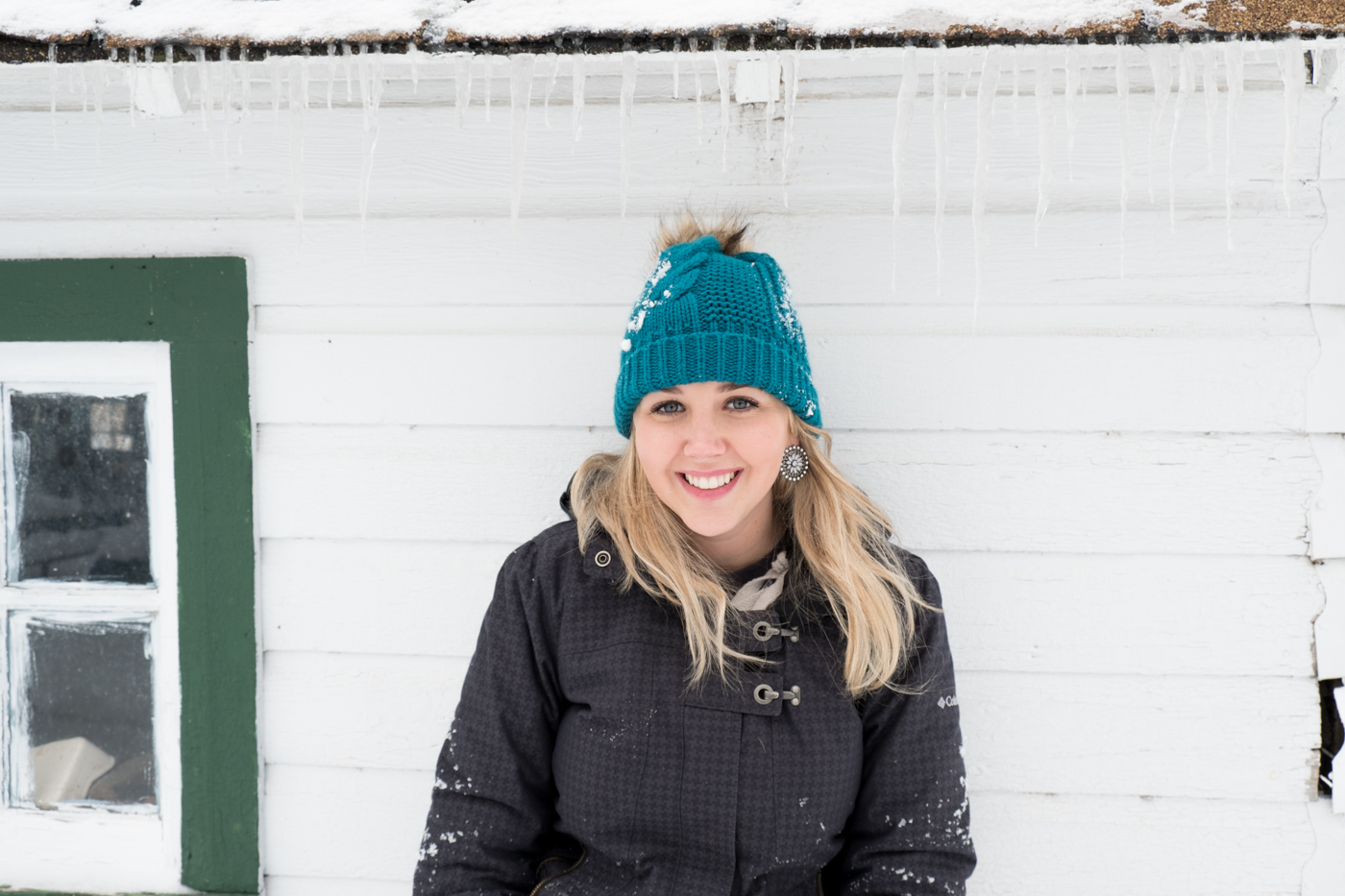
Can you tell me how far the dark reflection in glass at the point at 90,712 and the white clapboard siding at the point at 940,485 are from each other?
1.80 ft

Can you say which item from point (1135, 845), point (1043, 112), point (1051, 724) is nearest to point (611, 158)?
point (1043, 112)

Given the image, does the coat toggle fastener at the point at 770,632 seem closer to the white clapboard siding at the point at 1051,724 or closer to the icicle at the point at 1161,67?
the white clapboard siding at the point at 1051,724

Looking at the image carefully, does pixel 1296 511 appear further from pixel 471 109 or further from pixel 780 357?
pixel 471 109

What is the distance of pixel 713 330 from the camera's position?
1.59 metres

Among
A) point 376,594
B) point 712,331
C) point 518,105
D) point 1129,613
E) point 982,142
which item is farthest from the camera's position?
point 376,594

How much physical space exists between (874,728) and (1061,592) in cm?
64

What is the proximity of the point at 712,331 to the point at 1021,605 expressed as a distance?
1.04m

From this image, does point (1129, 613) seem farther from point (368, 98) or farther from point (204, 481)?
Result: point (204, 481)

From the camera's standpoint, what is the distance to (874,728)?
170 cm

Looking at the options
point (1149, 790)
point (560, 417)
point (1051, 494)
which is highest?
point (560, 417)

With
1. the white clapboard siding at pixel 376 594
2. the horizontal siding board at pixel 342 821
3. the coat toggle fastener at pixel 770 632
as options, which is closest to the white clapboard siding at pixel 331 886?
the horizontal siding board at pixel 342 821

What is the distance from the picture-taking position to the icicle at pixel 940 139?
153 cm

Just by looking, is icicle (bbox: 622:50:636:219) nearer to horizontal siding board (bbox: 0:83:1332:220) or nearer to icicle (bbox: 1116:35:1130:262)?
horizontal siding board (bbox: 0:83:1332:220)

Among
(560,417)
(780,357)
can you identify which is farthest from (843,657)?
(560,417)
